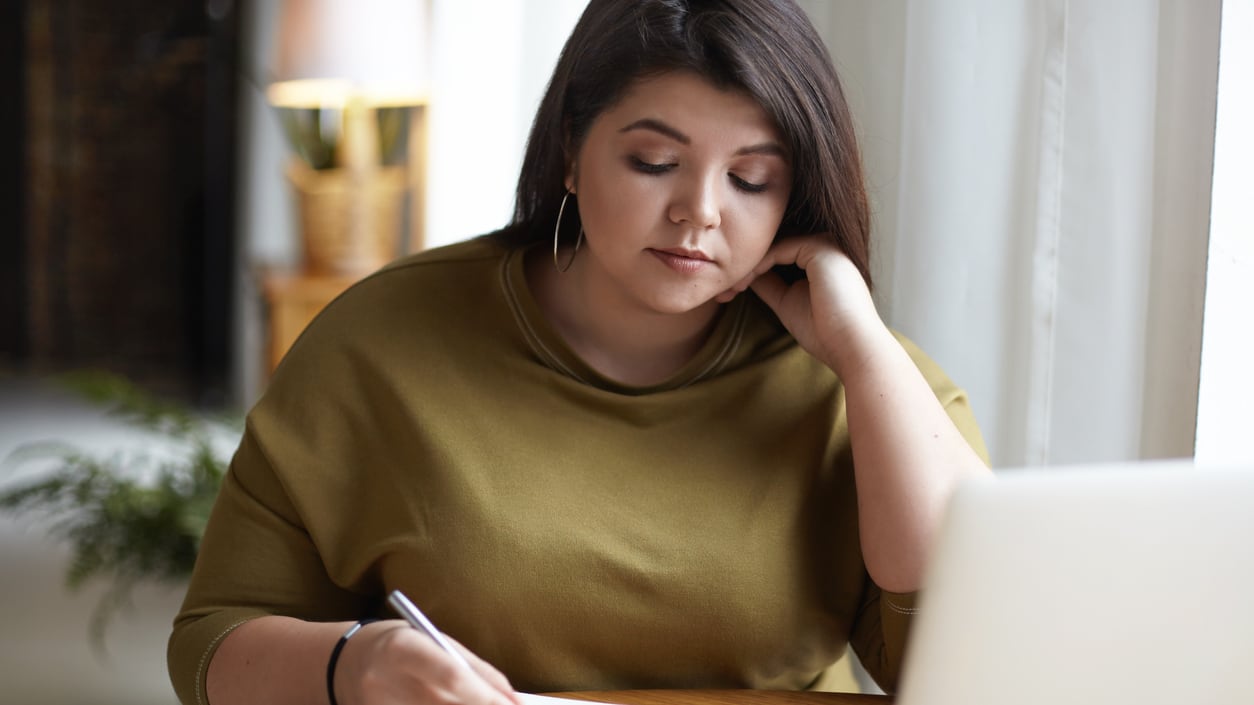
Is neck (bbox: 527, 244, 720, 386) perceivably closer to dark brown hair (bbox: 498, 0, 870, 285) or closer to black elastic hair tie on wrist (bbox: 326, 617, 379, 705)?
dark brown hair (bbox: 498, 0, 870, 285)

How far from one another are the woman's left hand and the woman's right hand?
47 cm

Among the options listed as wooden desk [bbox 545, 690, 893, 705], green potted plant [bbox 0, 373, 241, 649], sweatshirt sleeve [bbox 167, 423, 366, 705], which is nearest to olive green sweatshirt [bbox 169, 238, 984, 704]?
sweatshirt sleeve [bbox 167, 423, 366, 705]

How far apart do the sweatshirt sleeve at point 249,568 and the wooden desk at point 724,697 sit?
0.29 metres

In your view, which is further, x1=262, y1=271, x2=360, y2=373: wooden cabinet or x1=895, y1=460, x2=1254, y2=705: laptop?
x1=262, y1=271, x2=360, y2=373: wooden cabinet

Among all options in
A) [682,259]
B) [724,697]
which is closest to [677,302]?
[682,259]

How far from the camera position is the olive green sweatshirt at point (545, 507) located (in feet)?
3.76

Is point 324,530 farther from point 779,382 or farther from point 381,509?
point 779,382

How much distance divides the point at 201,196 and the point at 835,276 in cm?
623

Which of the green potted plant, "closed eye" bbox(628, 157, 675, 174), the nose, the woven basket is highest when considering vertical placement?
"closed eye" bbox(628, 157, 675, 174)

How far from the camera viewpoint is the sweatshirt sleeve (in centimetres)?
114

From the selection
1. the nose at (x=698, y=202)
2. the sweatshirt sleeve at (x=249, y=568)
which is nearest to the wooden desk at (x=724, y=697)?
the sweatshirt sleeve at (x=249, y=568)

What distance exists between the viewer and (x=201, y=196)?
272 inches

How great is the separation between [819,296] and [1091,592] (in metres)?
0.65

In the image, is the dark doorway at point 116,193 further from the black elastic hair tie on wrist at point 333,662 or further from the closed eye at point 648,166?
the black elastic hair tie on wrist at point 333,662
